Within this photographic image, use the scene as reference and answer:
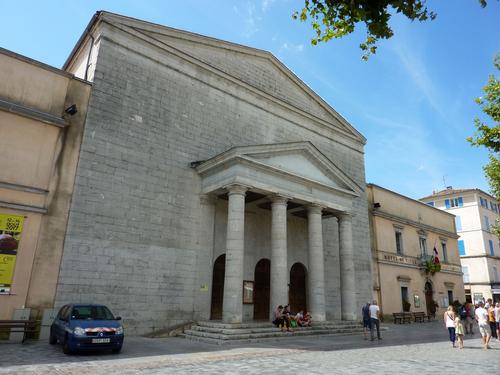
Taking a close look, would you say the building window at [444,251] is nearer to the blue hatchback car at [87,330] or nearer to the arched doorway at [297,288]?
the arched doorway at [297,288]

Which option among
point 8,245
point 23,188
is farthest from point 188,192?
point 8,245

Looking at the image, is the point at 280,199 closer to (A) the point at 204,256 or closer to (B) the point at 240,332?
(A) the point at 204,256

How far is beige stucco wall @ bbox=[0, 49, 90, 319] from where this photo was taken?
495 inches

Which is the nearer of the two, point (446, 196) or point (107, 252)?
point (107, 252)

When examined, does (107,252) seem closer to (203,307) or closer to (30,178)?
(30,178)

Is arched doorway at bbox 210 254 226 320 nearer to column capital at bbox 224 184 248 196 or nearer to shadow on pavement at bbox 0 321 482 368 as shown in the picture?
shadow on pavement at bbox 0 321 482 368

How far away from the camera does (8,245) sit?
1234 centimetres

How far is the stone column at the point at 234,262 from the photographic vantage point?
14451 mm

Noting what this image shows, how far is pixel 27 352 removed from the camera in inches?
389

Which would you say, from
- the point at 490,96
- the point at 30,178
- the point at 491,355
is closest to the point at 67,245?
the point at 30,178

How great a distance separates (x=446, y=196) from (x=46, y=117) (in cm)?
4488

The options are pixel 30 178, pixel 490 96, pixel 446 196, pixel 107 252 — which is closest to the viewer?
pixel 30 178

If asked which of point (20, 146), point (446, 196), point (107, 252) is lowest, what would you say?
point (107, 252)

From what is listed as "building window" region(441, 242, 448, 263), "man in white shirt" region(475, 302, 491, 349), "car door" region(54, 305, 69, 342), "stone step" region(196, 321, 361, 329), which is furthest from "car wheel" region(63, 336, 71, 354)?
"building window" region(441, 242, 448, 263)
